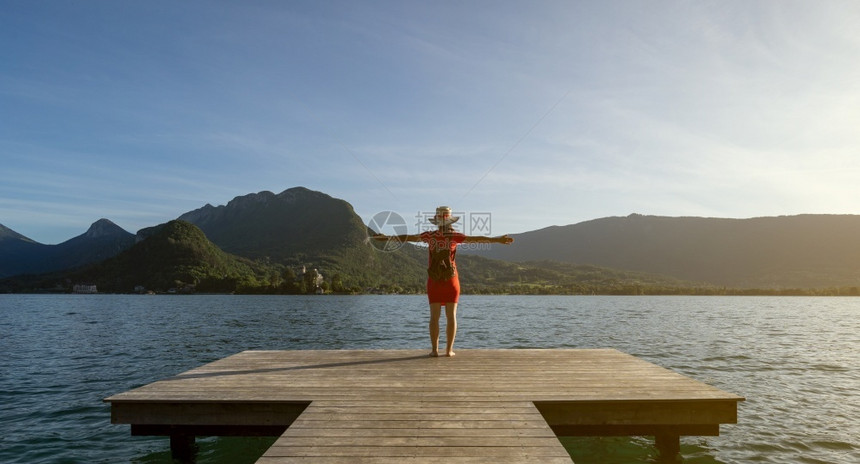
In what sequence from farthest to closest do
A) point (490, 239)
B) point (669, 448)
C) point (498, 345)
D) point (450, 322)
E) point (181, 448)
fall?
point (498, 345), point (450, 322), point (490, 239), point (669, 448), point (181, 448)

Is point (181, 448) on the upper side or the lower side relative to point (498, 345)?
upper

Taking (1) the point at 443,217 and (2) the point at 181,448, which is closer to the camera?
(2) the point at 181,448

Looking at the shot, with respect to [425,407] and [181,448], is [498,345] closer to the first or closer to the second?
[181,448]

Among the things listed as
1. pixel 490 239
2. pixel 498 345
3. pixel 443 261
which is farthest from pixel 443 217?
pixel 498 345

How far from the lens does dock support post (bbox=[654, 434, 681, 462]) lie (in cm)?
970

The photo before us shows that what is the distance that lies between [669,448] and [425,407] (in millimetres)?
5524

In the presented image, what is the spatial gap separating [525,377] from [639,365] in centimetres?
306

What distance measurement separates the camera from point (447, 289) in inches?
429

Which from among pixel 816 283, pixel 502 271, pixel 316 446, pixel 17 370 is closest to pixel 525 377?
pixel 316 446

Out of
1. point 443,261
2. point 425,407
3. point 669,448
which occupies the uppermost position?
point 443,261

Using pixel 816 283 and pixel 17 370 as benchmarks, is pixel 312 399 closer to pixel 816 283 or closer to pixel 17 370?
pixel 17 370

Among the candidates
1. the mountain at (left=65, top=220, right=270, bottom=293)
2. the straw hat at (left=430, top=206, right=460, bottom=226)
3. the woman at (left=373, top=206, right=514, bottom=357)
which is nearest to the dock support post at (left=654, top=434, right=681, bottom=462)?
the woman at (left=373, top=206, right=514, bottom=357)

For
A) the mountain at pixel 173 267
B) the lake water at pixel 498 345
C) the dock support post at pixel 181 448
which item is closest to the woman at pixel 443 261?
the lake water at pixel 498 345

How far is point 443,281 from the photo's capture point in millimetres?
10984
